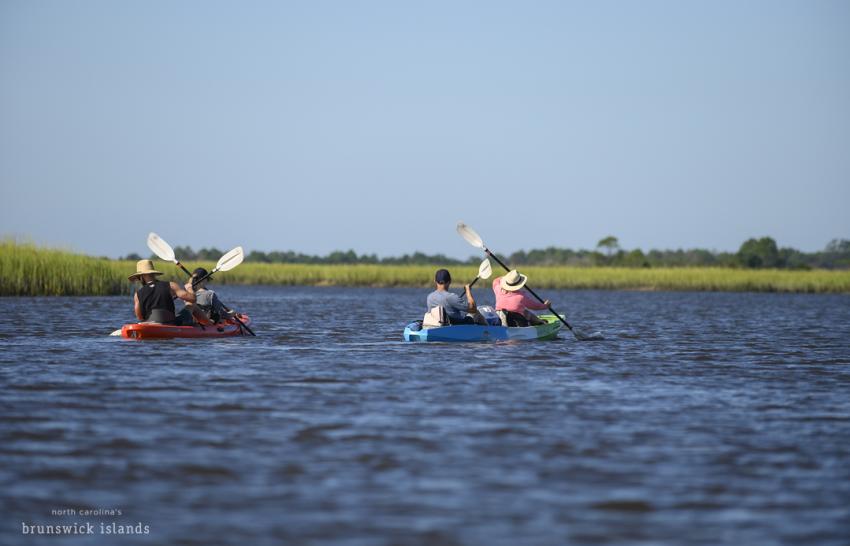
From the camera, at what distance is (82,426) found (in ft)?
34.9

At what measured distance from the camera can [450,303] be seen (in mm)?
19922

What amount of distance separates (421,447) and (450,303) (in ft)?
33.6

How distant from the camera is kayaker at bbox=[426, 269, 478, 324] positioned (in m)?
19.7

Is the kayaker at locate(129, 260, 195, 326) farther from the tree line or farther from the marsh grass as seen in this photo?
the tree line

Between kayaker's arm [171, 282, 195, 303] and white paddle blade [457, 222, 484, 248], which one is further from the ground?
white paddle blade [457, 222, 484, 248]

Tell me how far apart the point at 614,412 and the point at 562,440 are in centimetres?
203

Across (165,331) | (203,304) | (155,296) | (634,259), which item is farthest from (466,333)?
(634,259)

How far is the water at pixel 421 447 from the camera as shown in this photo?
7.26 m

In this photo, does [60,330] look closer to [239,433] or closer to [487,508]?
[239,433]

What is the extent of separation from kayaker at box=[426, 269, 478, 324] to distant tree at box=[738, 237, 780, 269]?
102m

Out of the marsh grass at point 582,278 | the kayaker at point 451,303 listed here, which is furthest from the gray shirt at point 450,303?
the marsh grass at point 582,278

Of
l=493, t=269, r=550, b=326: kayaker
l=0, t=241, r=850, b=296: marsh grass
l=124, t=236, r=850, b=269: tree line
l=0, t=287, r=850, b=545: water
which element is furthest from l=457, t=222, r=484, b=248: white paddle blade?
l=124, t=236, r=850, b=269: tree line

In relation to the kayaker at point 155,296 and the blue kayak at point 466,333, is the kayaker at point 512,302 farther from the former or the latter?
the kayaker at point 155,296

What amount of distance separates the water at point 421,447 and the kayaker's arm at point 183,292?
988 mm
